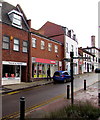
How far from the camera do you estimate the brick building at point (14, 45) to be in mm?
14320

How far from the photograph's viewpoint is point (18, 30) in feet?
52.5

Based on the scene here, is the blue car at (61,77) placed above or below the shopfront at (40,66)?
below

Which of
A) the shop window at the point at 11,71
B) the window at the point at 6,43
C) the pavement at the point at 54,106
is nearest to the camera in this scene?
the pavement at the point at 54,106

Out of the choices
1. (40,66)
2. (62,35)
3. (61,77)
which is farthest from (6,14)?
(62,35)

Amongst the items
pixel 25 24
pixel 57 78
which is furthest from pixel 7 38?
pixel 57 78

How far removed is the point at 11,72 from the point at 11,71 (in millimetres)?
118

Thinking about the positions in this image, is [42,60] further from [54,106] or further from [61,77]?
[54,106]

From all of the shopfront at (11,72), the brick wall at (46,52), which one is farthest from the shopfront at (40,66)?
the shopfront at (11,72)

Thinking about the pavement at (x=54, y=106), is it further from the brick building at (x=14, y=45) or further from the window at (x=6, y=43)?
the window at (x=6, y=43)

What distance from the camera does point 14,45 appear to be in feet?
50.6

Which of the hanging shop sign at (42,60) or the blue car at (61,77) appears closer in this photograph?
the blue car at (61,77)

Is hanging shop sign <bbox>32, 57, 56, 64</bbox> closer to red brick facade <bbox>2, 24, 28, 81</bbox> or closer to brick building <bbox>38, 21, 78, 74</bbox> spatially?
red brick facade <bbox>2, 24, 28, 81</bbox>

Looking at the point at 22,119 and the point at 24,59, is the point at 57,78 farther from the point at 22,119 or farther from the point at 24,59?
the point at 22,119

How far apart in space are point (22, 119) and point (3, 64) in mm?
10458
